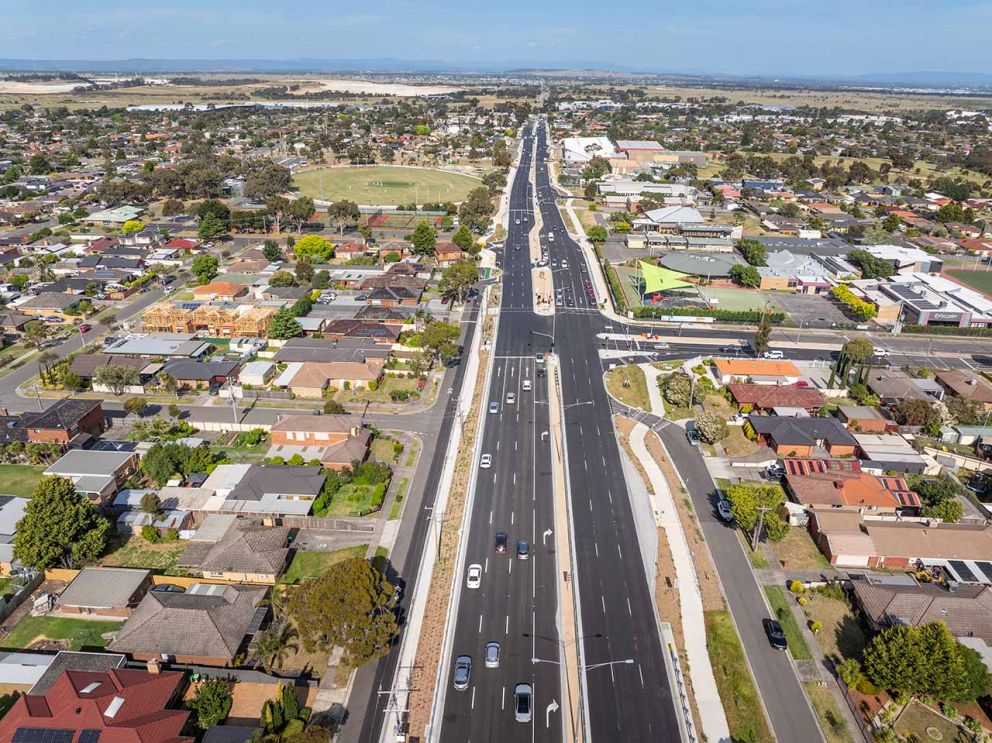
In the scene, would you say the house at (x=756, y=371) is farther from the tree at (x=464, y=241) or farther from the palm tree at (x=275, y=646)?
the tree at (x=464, y=241)

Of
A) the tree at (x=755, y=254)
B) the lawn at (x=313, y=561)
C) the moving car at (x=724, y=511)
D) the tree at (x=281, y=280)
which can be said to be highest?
the tree at (x=755, y=254)

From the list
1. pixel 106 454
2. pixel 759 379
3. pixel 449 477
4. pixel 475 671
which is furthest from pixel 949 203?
pixel 106 454

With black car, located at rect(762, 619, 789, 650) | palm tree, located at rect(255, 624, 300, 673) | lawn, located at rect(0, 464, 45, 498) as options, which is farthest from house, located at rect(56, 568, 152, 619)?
black car, located at rect(762, 619, 789, 650)

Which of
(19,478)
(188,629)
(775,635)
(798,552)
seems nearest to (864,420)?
(798,552)

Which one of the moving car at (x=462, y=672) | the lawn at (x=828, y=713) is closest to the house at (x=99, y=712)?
the moving car at (x=462, y=672)

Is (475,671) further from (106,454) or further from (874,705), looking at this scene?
(106,454)

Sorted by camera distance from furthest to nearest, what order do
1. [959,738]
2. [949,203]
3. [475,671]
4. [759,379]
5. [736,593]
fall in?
[949,203]
[759,379]
[736,593]
[475,671]
[959,738]
